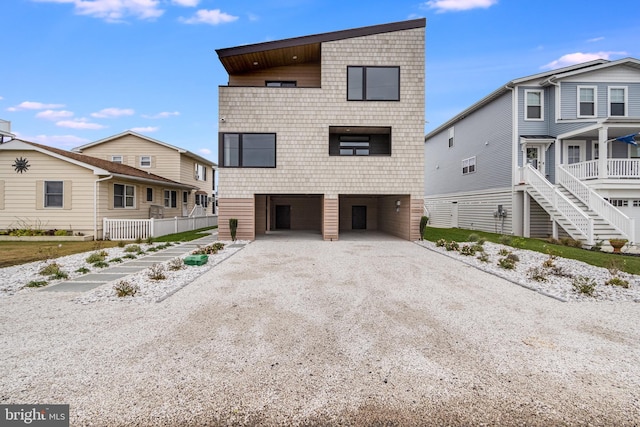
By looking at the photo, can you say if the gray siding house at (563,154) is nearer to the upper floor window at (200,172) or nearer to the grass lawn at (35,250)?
the grass lawn at (35,250)

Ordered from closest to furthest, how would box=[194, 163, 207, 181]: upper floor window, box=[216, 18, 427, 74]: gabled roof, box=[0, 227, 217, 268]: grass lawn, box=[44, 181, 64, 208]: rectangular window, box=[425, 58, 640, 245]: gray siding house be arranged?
1. box=[0, 227, 217, 268]: grass lawn
2. box=[425, 58, 640, 245]: gray siding house
3. box=[216, 18, 427, 74]: gabled roof
4. box=[44, 181, 64, 208]: rectangular window
5. box=[194, 163, 207, 181]: upper floor window

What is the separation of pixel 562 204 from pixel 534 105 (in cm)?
664

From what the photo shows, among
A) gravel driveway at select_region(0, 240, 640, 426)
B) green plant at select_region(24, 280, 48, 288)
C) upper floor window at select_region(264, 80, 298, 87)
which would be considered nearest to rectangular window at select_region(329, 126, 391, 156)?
upper floor window at select_region(264, 80, 298, 87)

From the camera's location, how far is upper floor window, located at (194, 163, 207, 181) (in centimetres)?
2447

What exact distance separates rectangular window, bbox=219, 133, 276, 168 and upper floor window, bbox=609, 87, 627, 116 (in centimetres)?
1863

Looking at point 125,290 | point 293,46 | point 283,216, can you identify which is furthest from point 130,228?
point 293,46

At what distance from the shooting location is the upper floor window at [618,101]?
15.7 metres

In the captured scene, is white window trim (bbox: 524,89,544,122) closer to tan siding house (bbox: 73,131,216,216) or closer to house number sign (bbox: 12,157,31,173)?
tan siding house (bbox: 73,131,216,216)

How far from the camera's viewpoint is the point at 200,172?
83.5 feet

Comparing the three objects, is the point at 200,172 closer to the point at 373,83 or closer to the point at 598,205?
the point at 373,83

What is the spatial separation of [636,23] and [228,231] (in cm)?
2450

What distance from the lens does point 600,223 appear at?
1205 centimetres

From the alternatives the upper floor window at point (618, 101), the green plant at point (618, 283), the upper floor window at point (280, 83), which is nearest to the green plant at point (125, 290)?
the green plant at point (618, 283)

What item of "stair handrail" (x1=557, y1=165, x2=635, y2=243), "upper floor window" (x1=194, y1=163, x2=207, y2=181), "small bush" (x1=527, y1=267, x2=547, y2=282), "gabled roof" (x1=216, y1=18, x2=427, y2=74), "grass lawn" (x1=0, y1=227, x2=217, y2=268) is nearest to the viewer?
"small bush" (x1=527, y1=267, x2=547, y2=282)
